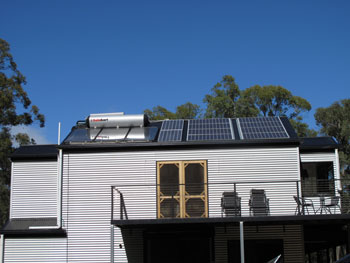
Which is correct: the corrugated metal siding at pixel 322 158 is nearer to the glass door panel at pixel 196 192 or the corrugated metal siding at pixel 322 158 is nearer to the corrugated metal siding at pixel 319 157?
the corrugated metal siding at pixel 319 157

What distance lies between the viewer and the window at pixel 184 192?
1641 cm

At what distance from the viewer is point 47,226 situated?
1716cm

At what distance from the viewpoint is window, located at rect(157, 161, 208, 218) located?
16.4m

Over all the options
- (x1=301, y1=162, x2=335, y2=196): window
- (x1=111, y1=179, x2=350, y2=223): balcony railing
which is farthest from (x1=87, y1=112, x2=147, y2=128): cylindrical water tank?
(x1=301, y1=162, x2=335, y2=196): window

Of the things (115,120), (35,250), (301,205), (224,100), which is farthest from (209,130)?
(224,100)

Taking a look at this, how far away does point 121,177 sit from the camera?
17.1 m

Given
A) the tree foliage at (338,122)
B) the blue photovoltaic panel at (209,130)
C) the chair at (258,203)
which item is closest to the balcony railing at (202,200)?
the chair at (258,203)

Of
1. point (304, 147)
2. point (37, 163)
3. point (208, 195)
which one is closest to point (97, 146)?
point (37, 163)

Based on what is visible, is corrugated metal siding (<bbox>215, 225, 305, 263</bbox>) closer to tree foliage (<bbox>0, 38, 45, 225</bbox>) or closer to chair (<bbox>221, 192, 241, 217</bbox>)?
chair (<bbox>221, 192, 241, 217</bbox>)

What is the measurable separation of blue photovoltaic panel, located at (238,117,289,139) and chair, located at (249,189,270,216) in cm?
215

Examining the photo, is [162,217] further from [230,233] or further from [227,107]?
[227,107]

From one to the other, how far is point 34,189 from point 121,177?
3685mm

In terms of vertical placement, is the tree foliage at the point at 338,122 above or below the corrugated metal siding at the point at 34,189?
above

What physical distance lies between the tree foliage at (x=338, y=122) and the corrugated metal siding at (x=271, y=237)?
18.9m
